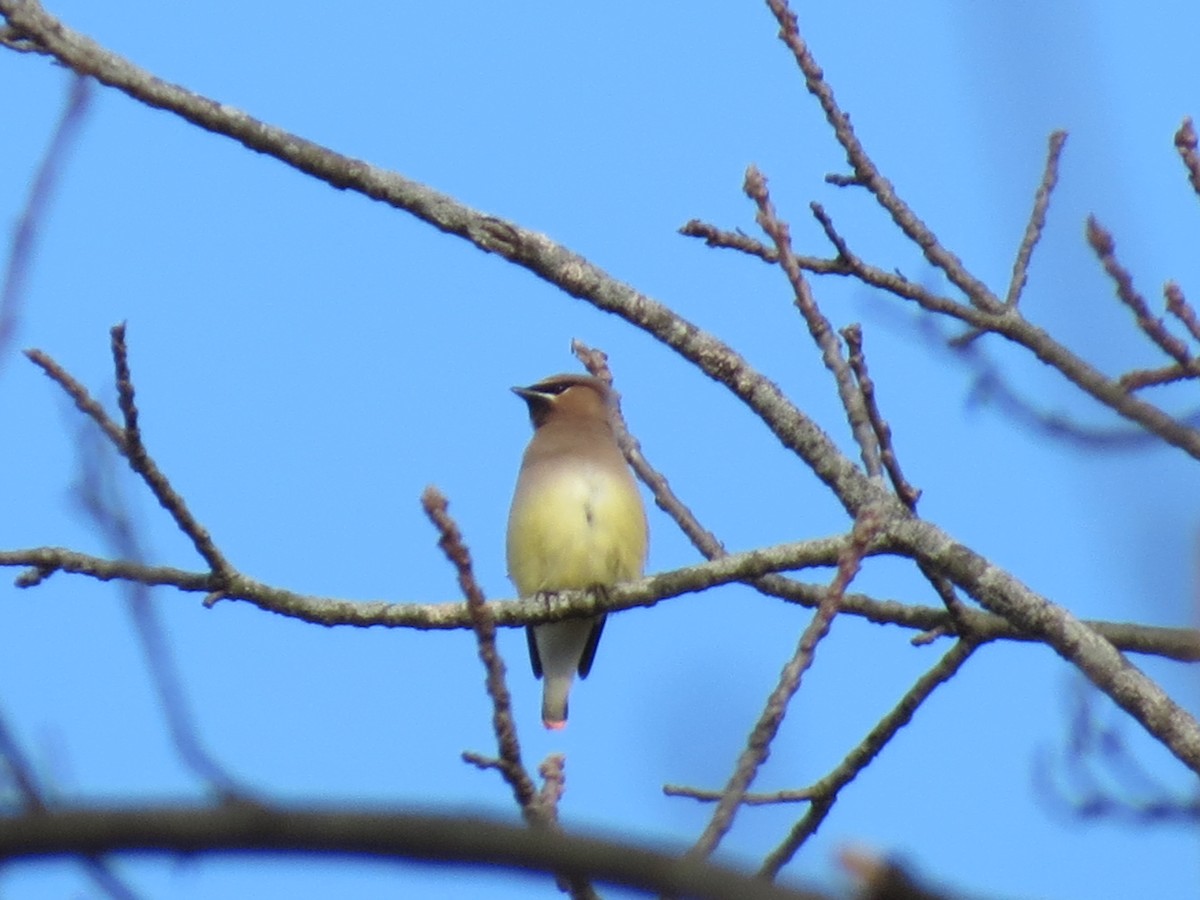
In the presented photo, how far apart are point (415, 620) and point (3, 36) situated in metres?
1.70

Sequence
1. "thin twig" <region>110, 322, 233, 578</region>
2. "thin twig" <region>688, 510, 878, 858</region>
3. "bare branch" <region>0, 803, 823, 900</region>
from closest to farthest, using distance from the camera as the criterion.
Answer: "bare branch" <region>0, 803, 823, 900</region> < "thin twig" <region>688, 510, 878, 858</region> < "thin twig" <region>110, 322, 233, 578</region>

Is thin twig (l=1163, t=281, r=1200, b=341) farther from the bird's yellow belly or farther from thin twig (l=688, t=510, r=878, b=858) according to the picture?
the bird's yellow belly

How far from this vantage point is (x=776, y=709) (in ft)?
11.1

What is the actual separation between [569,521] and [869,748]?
276 centimetres

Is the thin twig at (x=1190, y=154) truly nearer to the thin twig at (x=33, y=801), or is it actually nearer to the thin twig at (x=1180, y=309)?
the thin twig at (x=1180, y=309)

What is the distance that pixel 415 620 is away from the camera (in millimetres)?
4785

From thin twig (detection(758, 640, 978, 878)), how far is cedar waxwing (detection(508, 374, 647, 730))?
199cm

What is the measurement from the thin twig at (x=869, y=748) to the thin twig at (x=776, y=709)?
38.9 inches

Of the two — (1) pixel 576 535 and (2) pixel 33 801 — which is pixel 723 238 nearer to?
(1) pixel 576 535

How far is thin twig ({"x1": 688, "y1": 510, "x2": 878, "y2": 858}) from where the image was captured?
3.15 meters

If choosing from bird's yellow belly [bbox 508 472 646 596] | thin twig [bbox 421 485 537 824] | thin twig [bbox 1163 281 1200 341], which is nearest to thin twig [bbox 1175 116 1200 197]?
thin twig [bbox 1163 281 1200 341]

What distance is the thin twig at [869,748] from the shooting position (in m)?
4.43

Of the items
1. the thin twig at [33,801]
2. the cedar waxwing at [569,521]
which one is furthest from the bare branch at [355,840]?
the cedar waxwing at [569,521]

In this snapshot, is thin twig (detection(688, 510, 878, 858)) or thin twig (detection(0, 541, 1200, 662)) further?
thin twig (detection(0, 541, 1200, 662))
